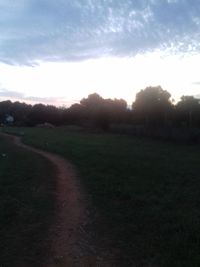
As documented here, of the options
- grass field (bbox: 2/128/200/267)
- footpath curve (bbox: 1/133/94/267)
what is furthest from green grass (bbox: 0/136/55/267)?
grass field (bbox: 2/128/200/267)

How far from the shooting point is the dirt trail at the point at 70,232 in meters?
6.66

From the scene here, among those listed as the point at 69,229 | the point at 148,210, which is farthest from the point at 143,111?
the point at 69,229

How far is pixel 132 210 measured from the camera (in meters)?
9.77

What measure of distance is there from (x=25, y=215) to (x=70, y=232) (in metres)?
1.72

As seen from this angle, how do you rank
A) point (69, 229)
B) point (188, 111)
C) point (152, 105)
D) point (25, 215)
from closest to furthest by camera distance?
point (69, 229)
point (25, 215)
point (188, 111)
point (152, 105)

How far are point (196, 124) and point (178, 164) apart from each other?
24634 millimetres

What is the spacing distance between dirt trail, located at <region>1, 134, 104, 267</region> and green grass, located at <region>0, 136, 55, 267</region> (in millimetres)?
185

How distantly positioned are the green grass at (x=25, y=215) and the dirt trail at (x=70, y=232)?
185 mm

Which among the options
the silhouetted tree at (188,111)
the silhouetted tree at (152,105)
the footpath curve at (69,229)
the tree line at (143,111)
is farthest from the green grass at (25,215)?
the silhouetted tree at (152,105)

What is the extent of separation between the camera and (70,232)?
8.07 metres

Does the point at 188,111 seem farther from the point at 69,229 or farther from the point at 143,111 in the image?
the point at 69,229

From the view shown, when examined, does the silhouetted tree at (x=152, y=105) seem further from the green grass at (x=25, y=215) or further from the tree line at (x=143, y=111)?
the green grass at (x=25, y=215)

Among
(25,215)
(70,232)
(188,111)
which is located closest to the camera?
(70,232)

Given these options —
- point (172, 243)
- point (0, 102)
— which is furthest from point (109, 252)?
point (0, 102)
